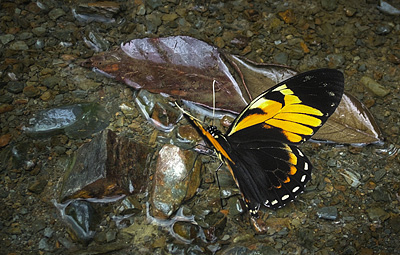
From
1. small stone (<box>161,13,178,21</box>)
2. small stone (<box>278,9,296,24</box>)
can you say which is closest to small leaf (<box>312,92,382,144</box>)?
small stone (<box>278,9,296,24</box>)

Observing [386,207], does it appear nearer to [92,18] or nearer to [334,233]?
[334,233]

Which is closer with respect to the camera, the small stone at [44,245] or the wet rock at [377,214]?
the small stone at [44,245]

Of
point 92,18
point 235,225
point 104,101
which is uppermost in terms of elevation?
point 92,18

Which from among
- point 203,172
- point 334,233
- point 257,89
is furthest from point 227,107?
point 334,233

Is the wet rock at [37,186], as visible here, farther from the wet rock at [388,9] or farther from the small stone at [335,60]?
the wet rock at [388,9]

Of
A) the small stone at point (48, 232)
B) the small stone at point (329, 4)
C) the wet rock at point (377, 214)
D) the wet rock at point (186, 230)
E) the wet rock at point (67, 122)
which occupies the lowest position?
the small stone at point (48, 232)

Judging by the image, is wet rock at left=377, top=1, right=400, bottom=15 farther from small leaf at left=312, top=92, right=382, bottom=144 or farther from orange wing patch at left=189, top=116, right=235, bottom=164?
orange wing patch at left=189, top=116, right=235, bottom=164

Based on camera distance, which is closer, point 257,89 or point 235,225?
point 235,225

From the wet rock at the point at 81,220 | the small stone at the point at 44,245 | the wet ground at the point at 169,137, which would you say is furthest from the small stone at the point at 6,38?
the small stone at the point at 44,245
